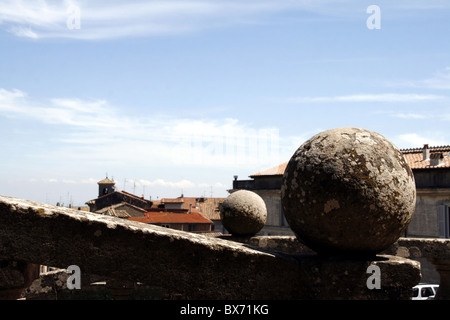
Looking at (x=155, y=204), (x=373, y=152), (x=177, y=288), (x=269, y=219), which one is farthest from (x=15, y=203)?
(x=155, y=204)

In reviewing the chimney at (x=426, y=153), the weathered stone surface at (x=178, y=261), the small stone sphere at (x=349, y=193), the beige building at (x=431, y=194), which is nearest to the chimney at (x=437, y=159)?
the beige building at (x=431, y=194)

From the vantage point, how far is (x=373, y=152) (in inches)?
186

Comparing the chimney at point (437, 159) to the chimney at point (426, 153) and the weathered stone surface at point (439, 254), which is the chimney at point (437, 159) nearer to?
the chimney at point (426, 153)

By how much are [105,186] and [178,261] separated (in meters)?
67.8

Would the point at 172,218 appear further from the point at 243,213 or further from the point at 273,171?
the point at 243,213

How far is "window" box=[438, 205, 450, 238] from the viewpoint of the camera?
90.7ft

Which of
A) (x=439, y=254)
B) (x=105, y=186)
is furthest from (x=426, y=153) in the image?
(x=105, y=186)

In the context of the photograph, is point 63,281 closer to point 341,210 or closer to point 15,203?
point 15,203

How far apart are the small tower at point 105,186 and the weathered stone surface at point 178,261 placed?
6693cm

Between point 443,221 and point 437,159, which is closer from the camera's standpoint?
point 443,221

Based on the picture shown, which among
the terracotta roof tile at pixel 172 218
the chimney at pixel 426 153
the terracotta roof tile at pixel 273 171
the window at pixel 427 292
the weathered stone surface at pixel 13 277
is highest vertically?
the chimney at pixel 426 153

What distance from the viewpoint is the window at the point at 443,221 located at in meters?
27.7

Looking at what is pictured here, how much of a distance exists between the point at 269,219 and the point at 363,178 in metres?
35.7

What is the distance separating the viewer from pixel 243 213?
9.38 meters
